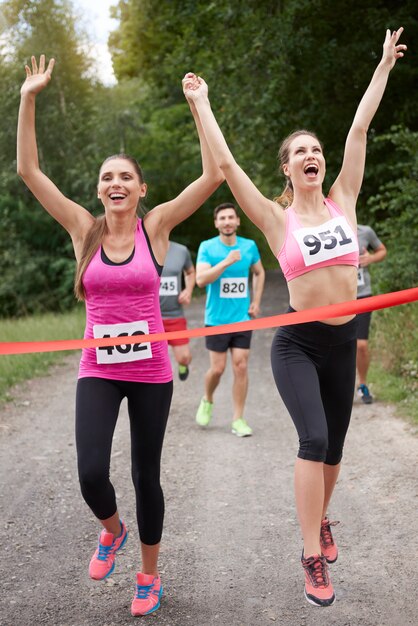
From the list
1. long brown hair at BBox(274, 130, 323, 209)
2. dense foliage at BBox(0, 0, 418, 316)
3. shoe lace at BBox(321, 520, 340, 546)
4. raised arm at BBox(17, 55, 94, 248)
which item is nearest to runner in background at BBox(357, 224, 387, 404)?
dense foliage at BBox(0, 0, 418, 316)

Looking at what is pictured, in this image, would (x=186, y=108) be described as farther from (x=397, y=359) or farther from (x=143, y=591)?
(x=143, y=591)

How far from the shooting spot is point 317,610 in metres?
4.12

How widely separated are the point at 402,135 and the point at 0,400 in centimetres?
701

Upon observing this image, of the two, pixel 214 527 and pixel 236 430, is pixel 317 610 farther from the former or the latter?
pixel 236 430

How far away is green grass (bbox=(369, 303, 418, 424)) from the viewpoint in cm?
938

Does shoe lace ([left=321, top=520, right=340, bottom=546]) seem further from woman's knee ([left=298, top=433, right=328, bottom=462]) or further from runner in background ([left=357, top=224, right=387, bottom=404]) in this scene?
runner in background ([left=357, top=224, right=387, bottom=404])

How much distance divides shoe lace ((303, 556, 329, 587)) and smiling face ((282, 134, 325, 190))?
6.01ft

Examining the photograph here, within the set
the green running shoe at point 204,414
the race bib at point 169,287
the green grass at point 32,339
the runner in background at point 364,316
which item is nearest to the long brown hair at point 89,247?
the green running shoe at point 204,414

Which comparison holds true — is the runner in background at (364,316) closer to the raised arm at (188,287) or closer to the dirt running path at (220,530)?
the dirt running path at (220,530)

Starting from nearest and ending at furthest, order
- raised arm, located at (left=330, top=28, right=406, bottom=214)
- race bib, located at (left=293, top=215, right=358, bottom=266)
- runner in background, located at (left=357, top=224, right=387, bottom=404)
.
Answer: race bib, located at (left=293, top=215, right=358, bottom=266) < raised arm, located at (left=330, top=28, right=406, bottom=214) < runner in background, located at (left=357, top=224, right=387, bottom=404)

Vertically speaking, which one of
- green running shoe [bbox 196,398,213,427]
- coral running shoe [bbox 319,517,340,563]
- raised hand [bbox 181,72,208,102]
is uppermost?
raised hand [bbox 181,72,208,102]

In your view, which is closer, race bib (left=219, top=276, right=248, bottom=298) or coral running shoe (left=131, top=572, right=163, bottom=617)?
coral running shoe (left=131, top=572, right=163, bottom=617)

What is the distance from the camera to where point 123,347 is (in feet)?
13.3

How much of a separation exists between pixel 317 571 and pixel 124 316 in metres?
1.51
